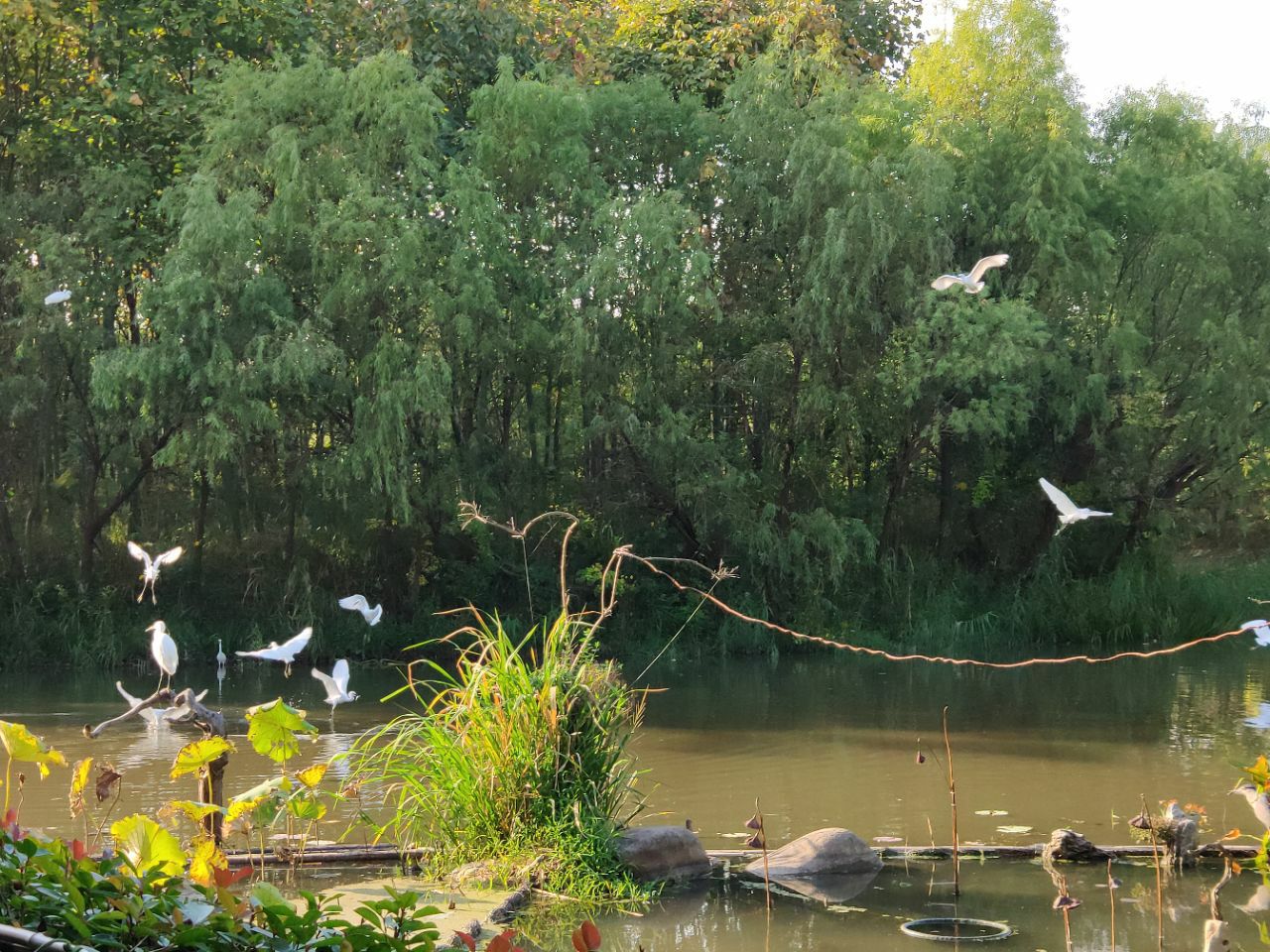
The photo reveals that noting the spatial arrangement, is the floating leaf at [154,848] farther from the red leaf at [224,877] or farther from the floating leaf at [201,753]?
the floating leaf at [201,753]

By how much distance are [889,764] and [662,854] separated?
414cm

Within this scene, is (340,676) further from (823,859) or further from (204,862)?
(204,862)

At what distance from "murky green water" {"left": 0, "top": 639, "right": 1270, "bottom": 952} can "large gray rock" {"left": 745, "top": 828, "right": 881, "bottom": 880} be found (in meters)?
0.12

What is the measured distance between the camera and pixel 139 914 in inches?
85.9

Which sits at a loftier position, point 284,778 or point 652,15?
point 652,15

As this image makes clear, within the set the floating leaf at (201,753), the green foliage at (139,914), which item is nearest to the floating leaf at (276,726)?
the floating leaf at (201,753)

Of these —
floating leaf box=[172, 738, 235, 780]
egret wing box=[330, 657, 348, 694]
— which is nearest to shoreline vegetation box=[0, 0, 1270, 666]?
egret wing box=[330, 657, 348, 694]

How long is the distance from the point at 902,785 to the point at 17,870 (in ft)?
23.4

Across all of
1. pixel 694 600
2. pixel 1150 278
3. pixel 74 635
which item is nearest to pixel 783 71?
pixel 1150 278

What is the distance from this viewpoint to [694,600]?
17.6 meters

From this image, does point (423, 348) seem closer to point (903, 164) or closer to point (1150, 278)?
point (903, 164)

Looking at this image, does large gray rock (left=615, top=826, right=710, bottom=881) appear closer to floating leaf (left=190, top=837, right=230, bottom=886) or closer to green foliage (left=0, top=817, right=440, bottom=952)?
floating leaf (left=190, top=837, right=230, bottom=886)

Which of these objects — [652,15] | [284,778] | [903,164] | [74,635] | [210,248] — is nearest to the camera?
[284,778]

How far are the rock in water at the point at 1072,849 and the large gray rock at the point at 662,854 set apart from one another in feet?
4.98
